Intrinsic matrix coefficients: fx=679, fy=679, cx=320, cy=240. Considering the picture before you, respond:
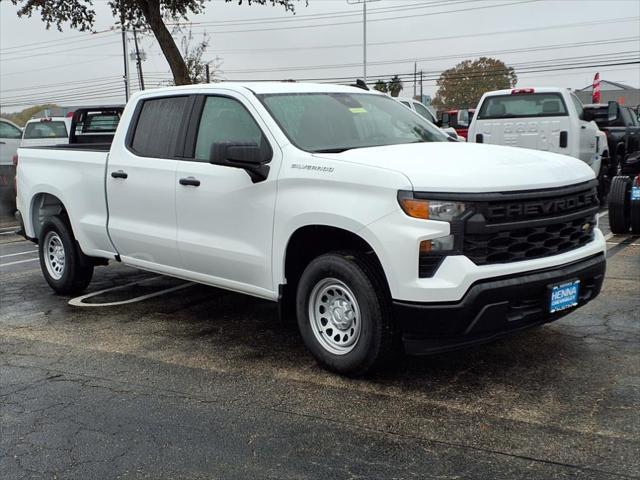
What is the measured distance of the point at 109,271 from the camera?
8539mm

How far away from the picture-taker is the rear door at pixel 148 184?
18.3 feet

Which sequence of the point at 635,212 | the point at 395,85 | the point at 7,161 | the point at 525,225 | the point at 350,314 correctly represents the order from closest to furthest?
the point at 525,225
the point at 350,314
the point at 635,212
the point at 7,161
the point at 395,85

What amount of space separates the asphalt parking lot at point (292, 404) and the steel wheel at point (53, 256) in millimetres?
1060

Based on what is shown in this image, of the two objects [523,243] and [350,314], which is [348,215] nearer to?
[350,314]

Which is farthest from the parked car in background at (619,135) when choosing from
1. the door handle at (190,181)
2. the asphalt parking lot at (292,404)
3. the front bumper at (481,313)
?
the door handle at (190,181)

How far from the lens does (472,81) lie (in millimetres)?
92250

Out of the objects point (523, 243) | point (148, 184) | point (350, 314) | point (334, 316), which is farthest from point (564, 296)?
point (148, 184)

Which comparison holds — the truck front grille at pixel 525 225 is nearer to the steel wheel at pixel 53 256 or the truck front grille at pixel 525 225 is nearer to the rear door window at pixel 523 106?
the steel wheel at pixel 53 256

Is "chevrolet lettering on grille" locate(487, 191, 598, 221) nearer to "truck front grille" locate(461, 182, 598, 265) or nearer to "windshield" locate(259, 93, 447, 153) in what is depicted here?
"truck front grille" locate(461, 182, 598, 265)

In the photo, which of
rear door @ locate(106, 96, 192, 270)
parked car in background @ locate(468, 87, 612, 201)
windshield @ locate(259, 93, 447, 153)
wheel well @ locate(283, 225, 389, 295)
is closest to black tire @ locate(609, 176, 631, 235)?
parked car in background @ locate(468, 87, 612, 201)

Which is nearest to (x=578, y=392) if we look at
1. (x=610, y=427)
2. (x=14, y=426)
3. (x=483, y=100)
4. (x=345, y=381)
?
A: (x=610, y=427)

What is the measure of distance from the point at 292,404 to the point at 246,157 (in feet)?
5.50

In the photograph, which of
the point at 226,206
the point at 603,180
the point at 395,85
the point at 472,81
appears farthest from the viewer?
the point at 472,81

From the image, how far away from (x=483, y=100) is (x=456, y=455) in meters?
10.5
